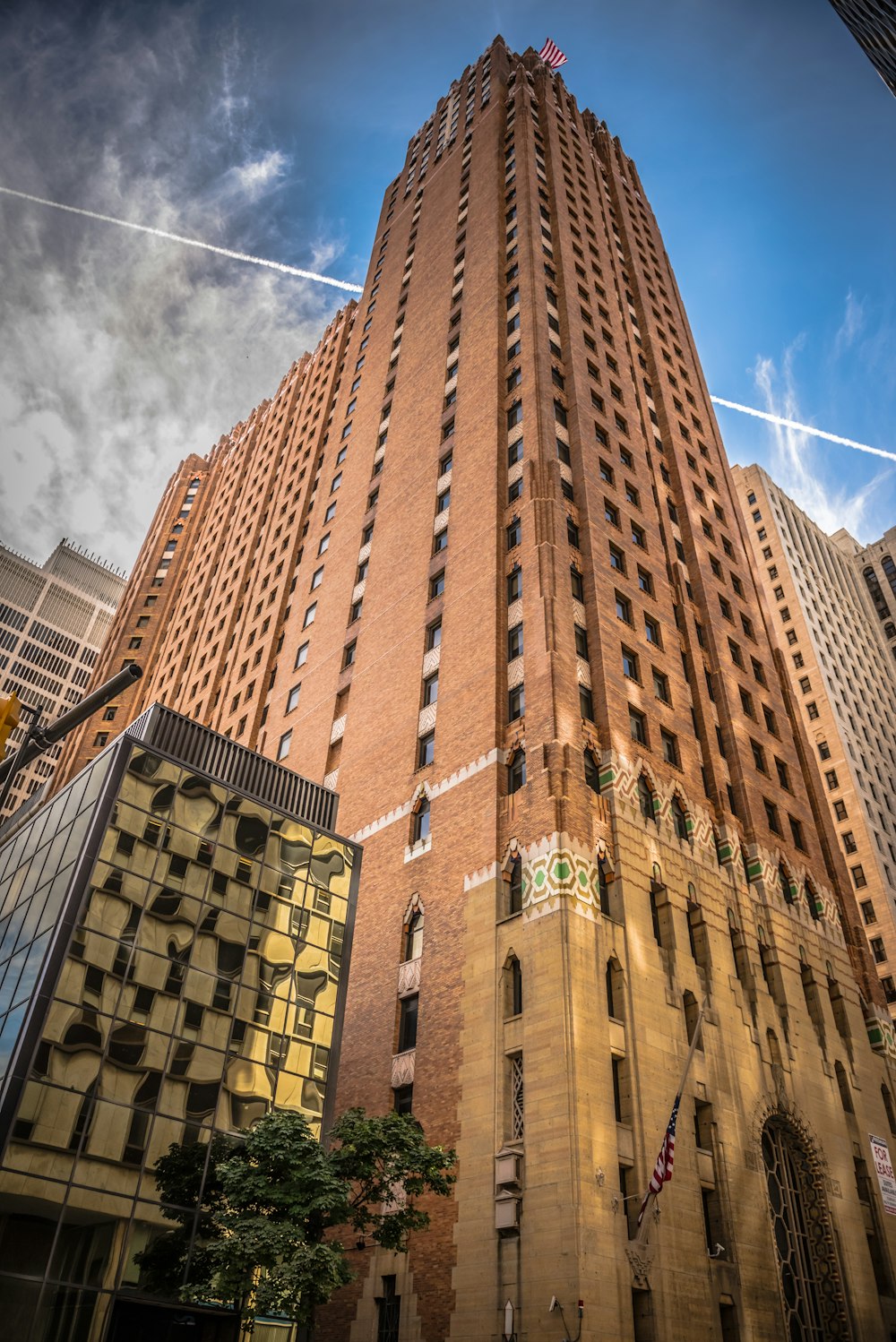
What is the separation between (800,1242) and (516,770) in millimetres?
18775

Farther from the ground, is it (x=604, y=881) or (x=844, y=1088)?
(x=604, y=881)

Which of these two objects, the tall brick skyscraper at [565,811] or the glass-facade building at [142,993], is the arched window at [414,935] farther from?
the glass-facade building at [142,993]

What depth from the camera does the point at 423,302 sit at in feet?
233

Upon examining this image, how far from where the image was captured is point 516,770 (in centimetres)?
3766

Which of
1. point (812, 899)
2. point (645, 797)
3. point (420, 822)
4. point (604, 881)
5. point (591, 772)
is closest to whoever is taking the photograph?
point (604, 881)

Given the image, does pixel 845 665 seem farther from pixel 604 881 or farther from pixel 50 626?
pixel 50 626

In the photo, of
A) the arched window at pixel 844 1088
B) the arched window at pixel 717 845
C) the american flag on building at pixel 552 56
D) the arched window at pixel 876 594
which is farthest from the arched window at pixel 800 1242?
the arched window at pixel 876 594

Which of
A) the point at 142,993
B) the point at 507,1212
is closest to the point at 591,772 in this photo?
the point at 507,1212

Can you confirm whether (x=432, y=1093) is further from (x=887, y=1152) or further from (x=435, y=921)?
(x=887, y=1152)

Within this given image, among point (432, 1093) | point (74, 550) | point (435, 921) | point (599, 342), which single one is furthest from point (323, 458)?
point (74, 550)

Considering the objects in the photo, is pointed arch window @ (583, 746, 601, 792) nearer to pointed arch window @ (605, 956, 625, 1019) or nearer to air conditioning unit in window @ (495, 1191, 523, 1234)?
pointed arch window @ (605, 956, 625, 1019)

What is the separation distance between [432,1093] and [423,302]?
5588cm

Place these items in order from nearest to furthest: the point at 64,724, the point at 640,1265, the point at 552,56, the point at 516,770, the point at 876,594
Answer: the point at 64,724 → the point at 640,1265 → the point at 516,770 → the point at 552,56 → the point at 876,594

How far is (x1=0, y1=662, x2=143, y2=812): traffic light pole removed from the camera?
1302 cm
